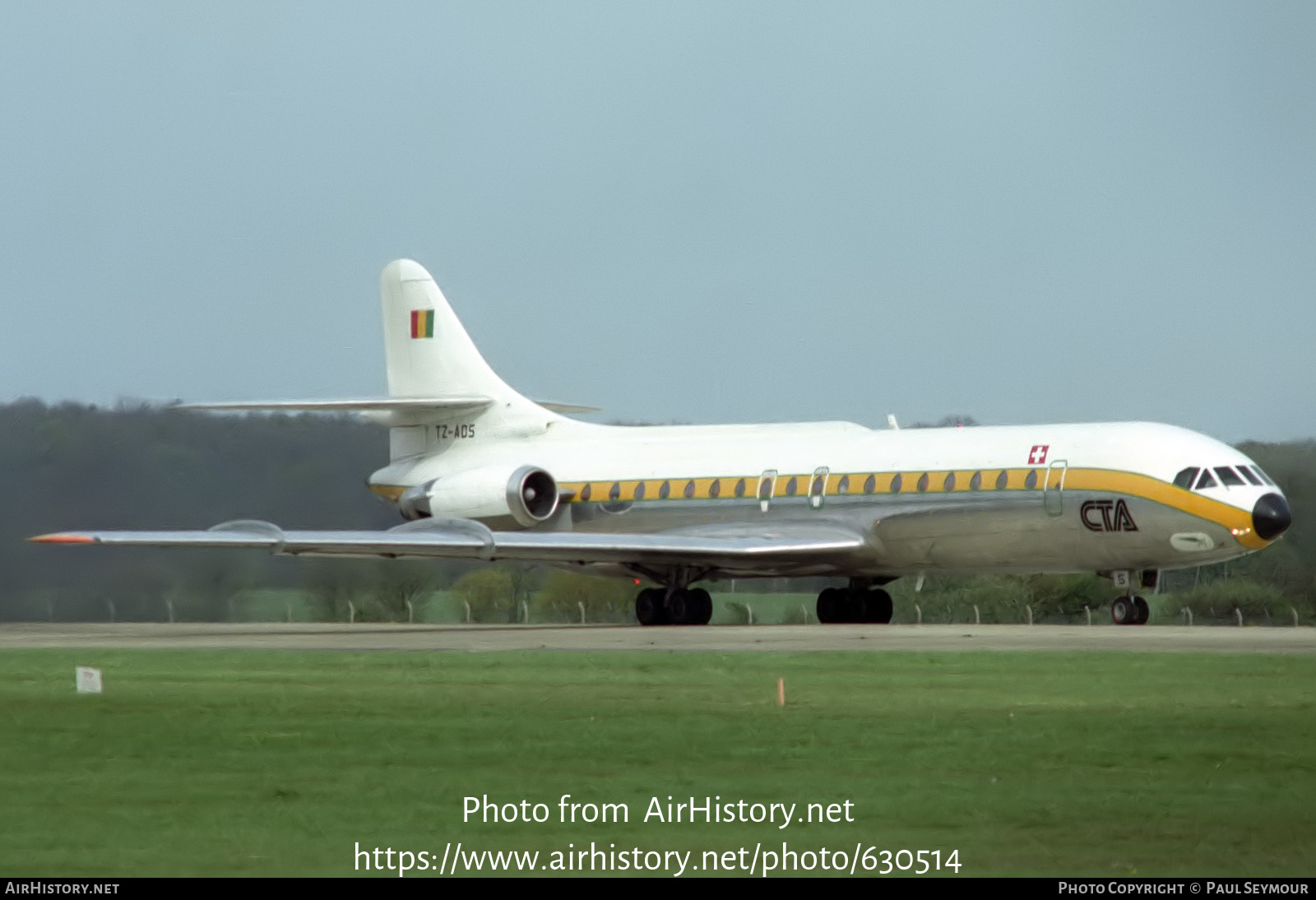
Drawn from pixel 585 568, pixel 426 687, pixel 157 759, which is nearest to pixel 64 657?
pixel 426 687

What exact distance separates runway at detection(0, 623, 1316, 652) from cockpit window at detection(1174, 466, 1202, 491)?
6.91 feet

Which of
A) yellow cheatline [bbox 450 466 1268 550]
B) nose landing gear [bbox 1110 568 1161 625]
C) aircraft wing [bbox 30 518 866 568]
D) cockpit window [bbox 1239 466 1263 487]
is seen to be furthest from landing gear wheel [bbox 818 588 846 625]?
cockpit window [bbox 1239 466 1263 487]

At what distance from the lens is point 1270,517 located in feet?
102

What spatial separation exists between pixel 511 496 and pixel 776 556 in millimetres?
5474

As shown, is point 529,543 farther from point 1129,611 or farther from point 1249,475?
point 1249,475

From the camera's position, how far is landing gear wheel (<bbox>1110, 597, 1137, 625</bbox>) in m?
32.6

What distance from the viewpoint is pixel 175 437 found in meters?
39.1

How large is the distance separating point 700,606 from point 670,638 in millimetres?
6975

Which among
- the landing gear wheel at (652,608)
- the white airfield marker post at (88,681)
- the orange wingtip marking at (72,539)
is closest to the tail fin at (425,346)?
the landing gear wheel at (652,608)

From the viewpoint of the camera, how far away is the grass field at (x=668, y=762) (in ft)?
31.7

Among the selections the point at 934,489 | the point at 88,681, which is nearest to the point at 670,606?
the point at 934,489

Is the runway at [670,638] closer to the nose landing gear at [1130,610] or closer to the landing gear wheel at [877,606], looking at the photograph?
the nose landing gear at [1130,610]

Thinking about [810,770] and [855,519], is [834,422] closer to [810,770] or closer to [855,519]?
[855,519]

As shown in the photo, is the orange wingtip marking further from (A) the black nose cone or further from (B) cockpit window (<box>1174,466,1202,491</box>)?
(A) the black nose cone
